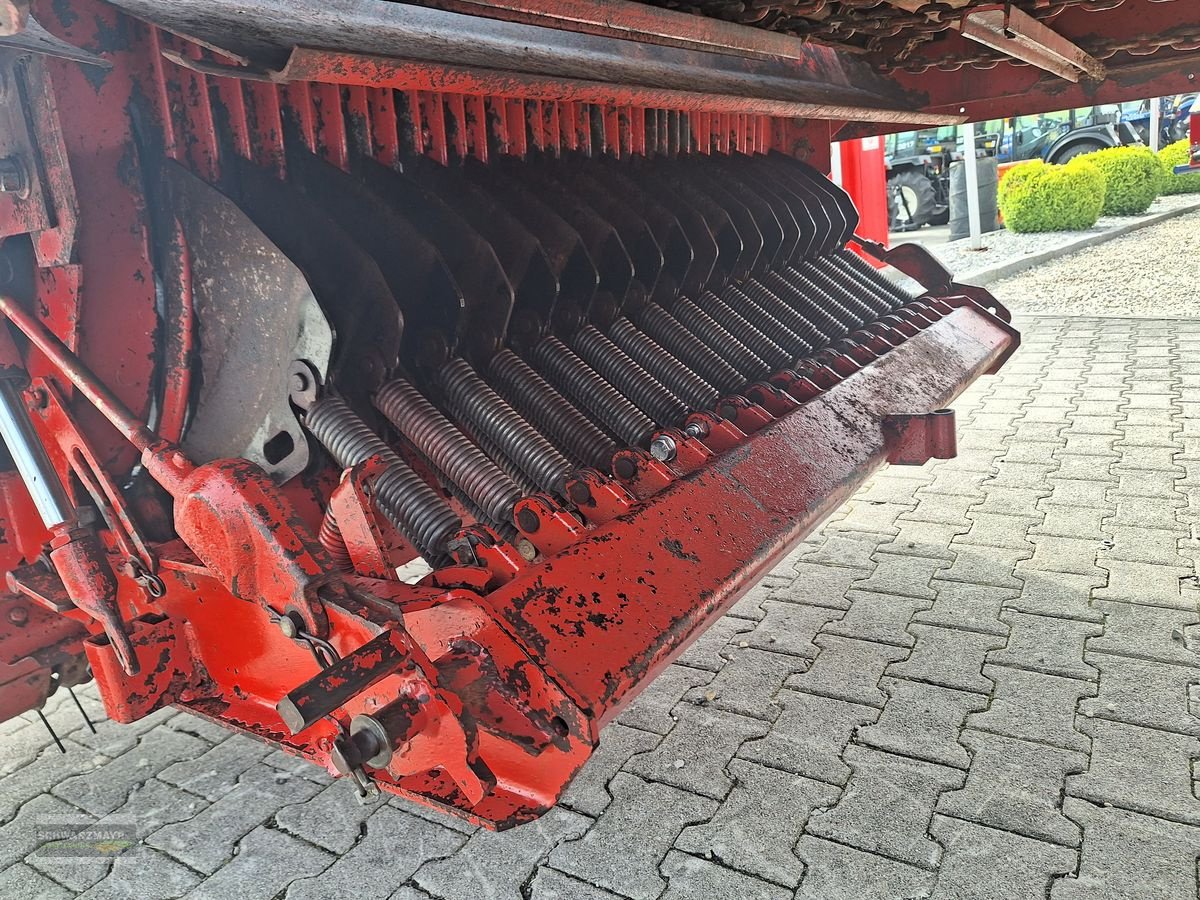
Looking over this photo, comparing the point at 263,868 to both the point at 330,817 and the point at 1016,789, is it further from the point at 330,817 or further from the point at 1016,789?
the point at 1016,789

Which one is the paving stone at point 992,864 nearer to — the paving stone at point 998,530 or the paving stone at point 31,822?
the paving stone at point 998,530

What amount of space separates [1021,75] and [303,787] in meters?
3.21

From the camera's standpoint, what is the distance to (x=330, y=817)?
2322 millimetres

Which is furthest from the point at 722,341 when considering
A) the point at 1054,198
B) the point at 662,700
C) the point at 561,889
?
the point at 1054,198

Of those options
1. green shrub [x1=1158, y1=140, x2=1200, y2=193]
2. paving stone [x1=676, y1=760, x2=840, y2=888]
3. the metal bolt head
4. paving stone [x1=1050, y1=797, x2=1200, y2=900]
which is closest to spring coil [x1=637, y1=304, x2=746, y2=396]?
the metal bolt head

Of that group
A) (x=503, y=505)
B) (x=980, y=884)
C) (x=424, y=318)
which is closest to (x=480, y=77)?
(x=424, y=318)

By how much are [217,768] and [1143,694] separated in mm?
2435

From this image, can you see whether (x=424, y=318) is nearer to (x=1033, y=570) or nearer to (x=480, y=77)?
(x=480, y=77)

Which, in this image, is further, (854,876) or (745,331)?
(745,331)

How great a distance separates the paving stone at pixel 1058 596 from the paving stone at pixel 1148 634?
54mm

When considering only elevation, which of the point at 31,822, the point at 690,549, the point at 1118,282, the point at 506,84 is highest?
the point at 506,84

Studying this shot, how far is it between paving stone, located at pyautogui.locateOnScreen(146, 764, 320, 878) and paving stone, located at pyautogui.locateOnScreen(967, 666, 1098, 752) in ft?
5.68

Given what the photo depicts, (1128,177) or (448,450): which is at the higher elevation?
(1128,177)

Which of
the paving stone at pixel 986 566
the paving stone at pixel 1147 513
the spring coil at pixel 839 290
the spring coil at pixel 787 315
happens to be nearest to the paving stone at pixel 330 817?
the spring coil at pixel 787 315
